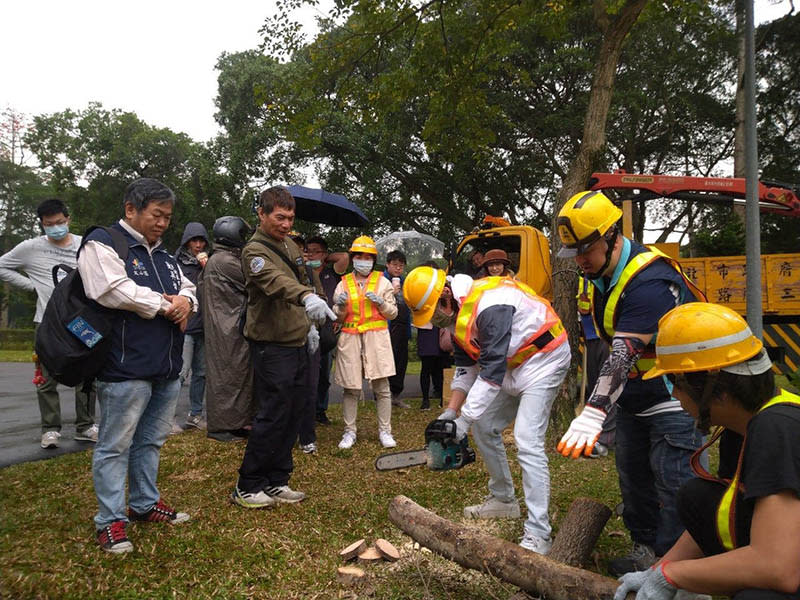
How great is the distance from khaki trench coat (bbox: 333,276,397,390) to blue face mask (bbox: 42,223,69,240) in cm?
250

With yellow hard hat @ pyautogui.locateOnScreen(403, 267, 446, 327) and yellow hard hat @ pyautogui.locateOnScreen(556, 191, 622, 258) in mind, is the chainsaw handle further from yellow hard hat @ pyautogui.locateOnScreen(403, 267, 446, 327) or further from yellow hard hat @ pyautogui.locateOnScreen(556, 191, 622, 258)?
yellow hard hat @ pyautogui.locateOnScreen(556, 191, 622, 258)

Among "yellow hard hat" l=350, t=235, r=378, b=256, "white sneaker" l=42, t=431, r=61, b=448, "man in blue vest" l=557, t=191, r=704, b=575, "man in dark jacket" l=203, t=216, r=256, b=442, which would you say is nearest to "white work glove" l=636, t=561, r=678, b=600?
"man in blue vest" l=557, t=191, r=704, b=575

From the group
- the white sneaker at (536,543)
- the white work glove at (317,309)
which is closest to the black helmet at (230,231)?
the white work glove at (317,309)

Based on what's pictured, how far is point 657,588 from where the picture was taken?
188 cm

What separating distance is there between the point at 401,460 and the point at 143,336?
1760mm

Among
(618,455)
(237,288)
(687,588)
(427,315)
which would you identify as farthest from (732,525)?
(237,288)

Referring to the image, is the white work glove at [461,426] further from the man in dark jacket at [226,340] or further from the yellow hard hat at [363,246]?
the yellow hard hat at [363,246]

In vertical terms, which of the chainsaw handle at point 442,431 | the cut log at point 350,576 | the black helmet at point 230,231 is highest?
the black helmet at point 230,231

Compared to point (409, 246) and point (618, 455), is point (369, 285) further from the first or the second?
point (409, 246)

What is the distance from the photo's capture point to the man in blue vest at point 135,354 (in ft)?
10.3

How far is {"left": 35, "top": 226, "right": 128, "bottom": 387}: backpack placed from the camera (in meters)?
3.05

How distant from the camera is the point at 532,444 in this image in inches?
133

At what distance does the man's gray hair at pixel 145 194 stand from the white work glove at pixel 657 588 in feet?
9.72

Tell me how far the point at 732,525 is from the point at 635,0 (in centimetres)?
536
